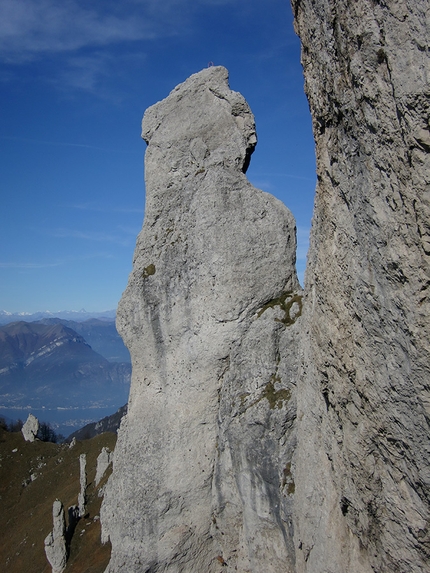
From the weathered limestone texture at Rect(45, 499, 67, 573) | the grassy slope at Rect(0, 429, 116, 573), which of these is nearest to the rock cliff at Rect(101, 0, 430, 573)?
the grassy slope at Rect(0, 429, 116, 573)

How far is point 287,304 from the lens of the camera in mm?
15609

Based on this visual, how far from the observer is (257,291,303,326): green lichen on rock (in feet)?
49.7

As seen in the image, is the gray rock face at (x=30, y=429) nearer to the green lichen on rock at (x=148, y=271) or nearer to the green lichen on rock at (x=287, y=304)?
the green lichen on rock at (x=148, y=271)

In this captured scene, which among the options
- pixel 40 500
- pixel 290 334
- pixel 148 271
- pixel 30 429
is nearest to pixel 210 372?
pixel 290 334

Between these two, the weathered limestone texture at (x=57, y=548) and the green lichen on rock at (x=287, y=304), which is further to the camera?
the weathered limestone texture at (x=57, y=548)

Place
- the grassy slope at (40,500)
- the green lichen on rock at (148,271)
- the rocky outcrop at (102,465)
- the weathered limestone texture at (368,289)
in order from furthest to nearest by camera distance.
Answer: the rocky outcrop at (102,465) < the grassy slope at (40,500) < the green lichen on rock at (148,271) < the weathered limestone texture at (368,289)

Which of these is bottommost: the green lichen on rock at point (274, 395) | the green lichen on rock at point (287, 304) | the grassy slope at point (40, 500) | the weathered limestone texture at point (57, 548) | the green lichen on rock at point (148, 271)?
the grassy slope at point (40, 500)

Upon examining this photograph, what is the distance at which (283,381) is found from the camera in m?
14.5

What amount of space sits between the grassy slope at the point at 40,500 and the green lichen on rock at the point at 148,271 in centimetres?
1791

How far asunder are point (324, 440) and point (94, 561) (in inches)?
887

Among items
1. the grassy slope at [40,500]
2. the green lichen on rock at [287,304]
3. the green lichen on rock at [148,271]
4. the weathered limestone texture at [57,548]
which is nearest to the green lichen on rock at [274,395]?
the green lichen on rock at [287,304]

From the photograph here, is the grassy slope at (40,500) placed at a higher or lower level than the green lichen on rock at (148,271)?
lower

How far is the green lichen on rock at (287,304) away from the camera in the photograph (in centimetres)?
1516

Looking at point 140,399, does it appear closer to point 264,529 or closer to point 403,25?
point 264,529
